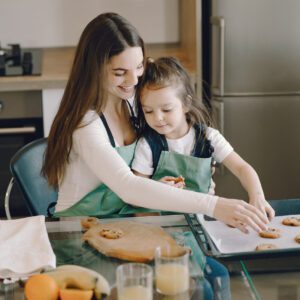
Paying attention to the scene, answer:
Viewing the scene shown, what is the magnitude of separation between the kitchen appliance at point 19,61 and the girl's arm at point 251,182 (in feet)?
4.24

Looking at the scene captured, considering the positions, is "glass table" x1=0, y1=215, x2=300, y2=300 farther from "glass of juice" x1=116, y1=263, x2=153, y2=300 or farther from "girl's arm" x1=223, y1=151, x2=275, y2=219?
"girl's arm" x1=223, y1=151, x2=275, y2=219

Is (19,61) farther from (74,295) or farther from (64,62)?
(74,295)

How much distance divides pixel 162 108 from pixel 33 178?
43cm

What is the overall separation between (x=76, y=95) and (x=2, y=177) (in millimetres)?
1370

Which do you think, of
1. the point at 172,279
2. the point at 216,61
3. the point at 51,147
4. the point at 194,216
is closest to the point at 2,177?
the point at 216,61

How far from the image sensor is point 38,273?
4.46 ft

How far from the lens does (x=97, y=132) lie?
1793 millimetres

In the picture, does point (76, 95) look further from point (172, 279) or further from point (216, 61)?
point (216, 61)

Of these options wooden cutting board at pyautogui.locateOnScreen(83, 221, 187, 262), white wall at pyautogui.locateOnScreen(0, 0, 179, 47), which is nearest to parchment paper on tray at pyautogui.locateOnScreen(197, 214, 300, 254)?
wooden cutting board at pyautogui.locateOnScreen(83, 221, 187, 262)

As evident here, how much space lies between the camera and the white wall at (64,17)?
3.46 metres

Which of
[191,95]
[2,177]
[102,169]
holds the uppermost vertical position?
[191,95]

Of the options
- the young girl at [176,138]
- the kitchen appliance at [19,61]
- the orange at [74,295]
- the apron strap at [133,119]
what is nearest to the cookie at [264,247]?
A: the young girl at [176,138]

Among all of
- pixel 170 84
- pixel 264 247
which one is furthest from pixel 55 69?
Result: pixel 264 247

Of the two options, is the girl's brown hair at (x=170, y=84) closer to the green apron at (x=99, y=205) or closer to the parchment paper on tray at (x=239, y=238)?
the green apron at (x=99, y=205)
